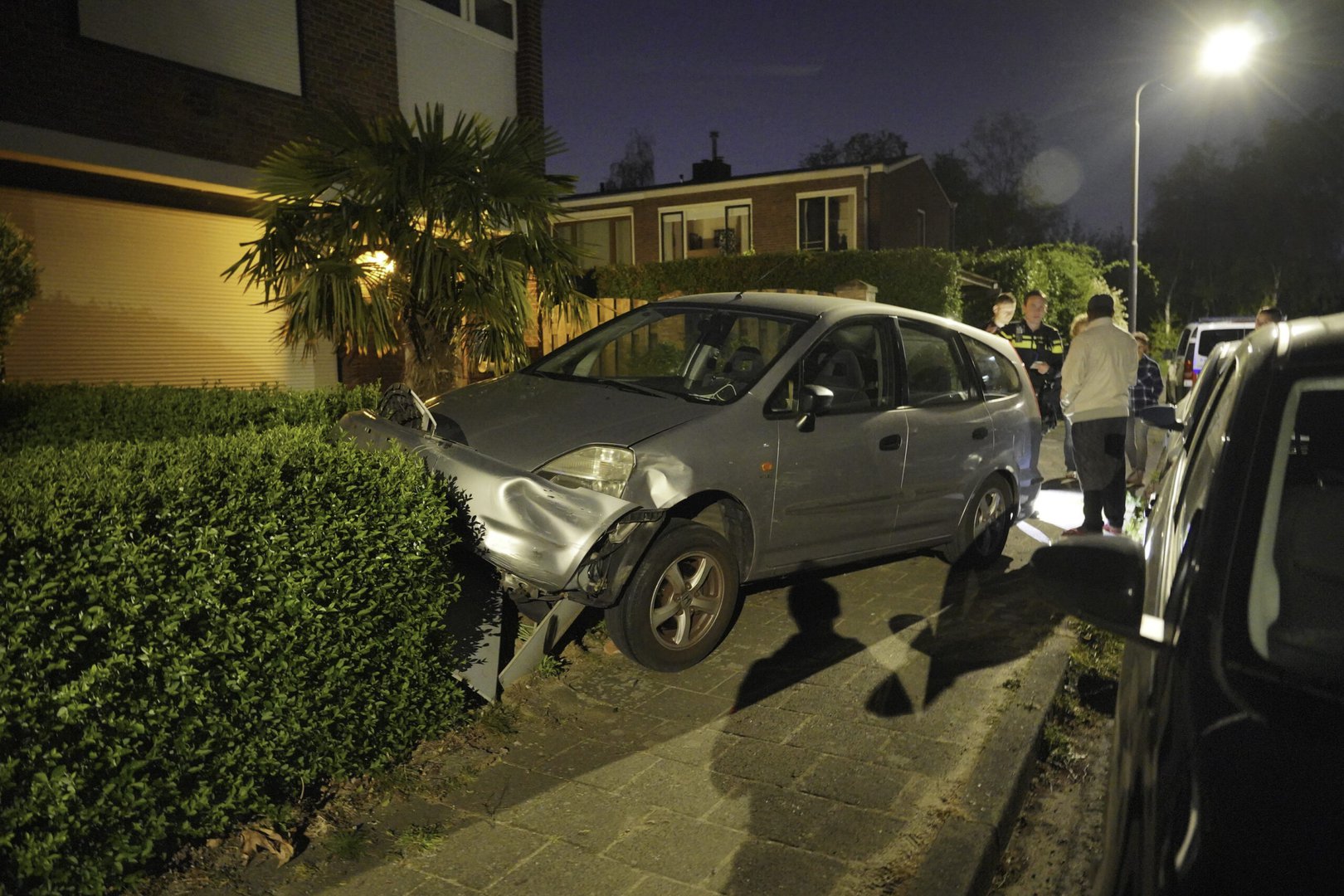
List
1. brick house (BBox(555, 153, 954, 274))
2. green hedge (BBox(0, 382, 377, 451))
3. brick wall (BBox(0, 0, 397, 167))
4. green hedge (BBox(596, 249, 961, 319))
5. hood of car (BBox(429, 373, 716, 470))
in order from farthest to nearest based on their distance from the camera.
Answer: brick house (BBox(555, 153, 954, 274))
green hedge (BBox(596, 249, 961, 319))
brick wall (BBox(0, 0, 397, 167))
green hedge (BBox(0, 382, 377, 451))
hood of car (BBox(429, 373, 716, 470))

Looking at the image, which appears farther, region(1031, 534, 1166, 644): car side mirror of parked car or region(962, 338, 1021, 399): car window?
region(962, 338, 1021, 399): car window

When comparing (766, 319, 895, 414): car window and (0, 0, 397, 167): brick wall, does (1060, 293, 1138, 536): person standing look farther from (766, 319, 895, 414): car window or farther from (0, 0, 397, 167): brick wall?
(0, 0, 397, 167): brick wall

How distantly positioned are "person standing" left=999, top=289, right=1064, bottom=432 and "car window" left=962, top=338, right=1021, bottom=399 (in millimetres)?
3577

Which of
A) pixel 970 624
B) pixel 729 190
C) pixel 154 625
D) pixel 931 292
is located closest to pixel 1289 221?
pixel 729 190

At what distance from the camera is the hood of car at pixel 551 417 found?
15.2 ft

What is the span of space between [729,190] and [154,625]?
93.8ft

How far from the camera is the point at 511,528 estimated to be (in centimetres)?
433

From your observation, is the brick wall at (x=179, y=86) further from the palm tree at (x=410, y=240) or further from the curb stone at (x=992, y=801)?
the curb stone at (x=992, y=801)

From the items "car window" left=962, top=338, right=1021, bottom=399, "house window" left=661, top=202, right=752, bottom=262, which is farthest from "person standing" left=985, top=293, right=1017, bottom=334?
"house window" left=661, top=202, right=752, bottom=262

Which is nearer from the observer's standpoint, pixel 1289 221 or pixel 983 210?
pixel 1289 221

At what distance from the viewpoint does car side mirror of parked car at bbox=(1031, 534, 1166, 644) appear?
2174mm

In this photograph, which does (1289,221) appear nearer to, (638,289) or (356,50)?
(638,289)

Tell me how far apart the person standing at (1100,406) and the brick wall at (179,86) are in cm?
650

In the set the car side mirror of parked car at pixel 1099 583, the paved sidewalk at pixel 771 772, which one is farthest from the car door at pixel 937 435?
the car side mirror of parked car at pixel 1099 583
